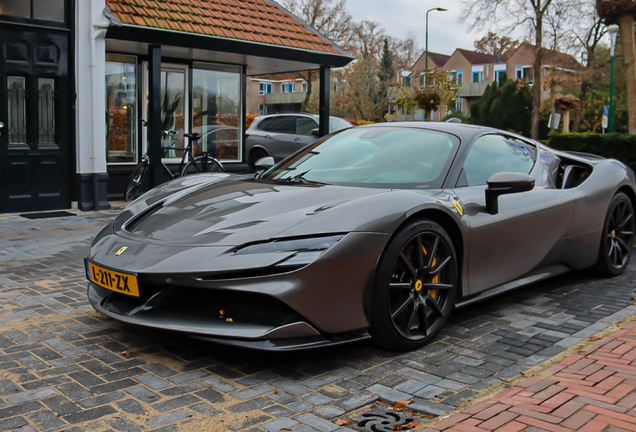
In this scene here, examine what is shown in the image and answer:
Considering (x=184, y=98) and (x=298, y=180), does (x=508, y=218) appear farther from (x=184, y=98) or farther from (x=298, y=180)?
(x=184, y=98)

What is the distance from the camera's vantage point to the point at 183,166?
34.4ft

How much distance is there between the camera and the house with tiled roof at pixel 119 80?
27.7 feet

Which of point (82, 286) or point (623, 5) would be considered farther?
point (623, 5)

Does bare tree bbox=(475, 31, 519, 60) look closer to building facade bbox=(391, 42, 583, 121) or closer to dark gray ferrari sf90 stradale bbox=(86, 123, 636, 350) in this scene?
building facade bbox=(391, 42, 583, 121)

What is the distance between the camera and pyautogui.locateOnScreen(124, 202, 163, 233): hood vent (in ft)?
11.8

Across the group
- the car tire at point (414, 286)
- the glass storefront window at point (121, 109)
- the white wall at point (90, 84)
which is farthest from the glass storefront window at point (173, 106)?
the car tire at point (414, 286)

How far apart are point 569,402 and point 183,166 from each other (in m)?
8.67

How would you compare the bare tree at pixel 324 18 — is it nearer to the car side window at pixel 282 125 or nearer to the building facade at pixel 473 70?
the building facade at pixel 473 70

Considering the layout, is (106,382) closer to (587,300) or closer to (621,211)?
(587,300)

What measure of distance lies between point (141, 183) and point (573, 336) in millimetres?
7711

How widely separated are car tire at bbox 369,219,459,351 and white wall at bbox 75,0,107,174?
674cm

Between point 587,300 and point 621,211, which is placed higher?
point 621,211

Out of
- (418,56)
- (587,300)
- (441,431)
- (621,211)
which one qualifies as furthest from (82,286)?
(418,56)

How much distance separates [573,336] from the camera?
379cm
